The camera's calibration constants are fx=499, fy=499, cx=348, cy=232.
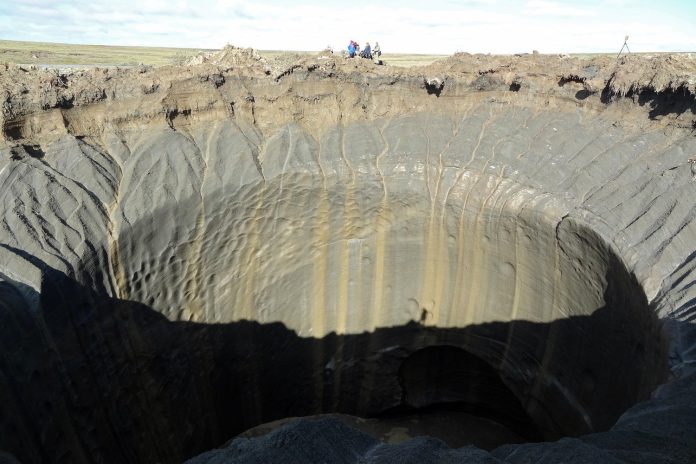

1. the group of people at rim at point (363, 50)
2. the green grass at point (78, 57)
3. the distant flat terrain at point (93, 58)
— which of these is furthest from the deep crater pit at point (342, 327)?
the green grass at point (78, 57)

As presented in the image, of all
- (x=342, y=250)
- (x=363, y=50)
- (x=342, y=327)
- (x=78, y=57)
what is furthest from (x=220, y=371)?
(x=78, y=57)

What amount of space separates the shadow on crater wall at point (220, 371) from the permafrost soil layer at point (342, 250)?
0.04 metres

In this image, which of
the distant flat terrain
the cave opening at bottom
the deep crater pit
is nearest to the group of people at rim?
the distant flat terrain

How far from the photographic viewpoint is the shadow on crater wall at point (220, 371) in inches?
229

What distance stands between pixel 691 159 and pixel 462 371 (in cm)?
563

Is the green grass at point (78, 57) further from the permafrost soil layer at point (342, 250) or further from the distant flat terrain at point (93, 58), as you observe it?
the permafrost soil layer at point (342, 250)

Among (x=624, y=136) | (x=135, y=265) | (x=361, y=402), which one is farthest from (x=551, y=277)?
(x=135, y=265)

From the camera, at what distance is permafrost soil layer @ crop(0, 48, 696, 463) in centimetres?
639

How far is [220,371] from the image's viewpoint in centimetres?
860

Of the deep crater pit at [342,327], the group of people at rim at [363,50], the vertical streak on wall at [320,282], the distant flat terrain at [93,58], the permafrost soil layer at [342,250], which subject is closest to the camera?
the permafrost soil layer at [342,250]

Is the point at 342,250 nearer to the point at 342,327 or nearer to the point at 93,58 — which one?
the point at 342,327

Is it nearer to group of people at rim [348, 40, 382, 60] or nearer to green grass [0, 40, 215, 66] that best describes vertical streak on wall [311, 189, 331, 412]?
group of people at rim [348, 40, 382, 60]

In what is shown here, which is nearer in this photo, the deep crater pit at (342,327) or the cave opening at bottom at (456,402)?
the deep crater pit at (342,327)

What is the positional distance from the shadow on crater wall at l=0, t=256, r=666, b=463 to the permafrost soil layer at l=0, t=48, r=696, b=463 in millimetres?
39
